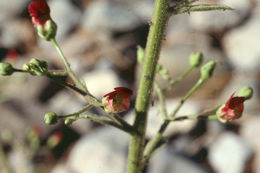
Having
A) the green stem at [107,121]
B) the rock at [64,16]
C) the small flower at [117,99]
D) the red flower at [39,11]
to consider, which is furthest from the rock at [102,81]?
the small flower at [117,99]

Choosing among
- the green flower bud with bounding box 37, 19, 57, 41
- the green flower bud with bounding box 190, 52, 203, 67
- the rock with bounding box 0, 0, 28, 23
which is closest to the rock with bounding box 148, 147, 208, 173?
the green flower bud with bounding box 190, 52, 203, 67

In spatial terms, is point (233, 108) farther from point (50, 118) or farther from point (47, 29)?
point (47, 29)

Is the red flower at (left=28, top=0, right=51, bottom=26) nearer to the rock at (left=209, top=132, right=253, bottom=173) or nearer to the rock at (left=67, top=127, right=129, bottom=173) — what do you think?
the rock at (left=67, top=127, right=129, bottom=173)

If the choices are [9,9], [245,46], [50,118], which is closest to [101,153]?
[50,118]

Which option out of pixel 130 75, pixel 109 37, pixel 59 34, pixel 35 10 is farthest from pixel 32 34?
pixel 35 10

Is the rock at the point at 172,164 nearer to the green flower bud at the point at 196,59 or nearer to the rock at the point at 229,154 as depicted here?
the rock at the point at 229,154
